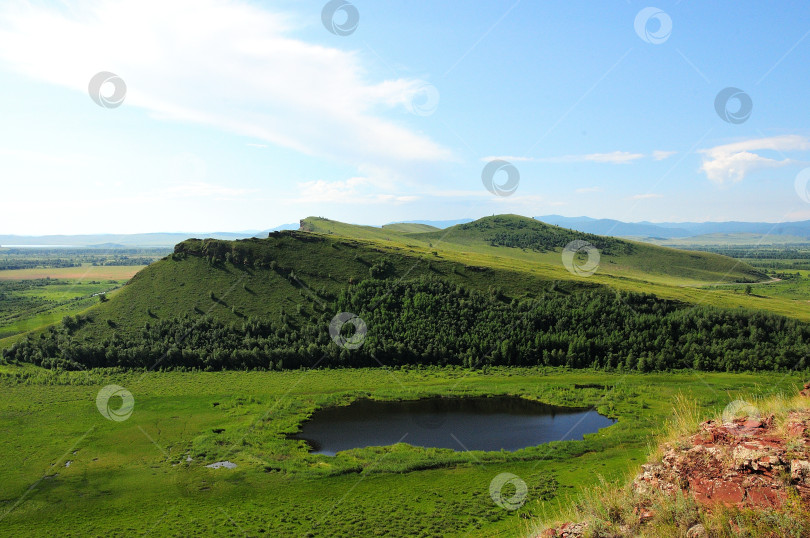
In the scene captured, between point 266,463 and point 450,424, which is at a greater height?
point 450,424

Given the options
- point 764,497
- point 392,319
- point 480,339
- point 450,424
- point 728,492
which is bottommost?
point 450,424

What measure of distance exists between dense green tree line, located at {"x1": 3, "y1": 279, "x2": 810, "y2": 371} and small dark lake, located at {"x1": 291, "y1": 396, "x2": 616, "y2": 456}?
22.1 metres

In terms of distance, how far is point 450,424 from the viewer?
6103cm

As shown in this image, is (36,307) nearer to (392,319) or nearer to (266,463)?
(392,319)

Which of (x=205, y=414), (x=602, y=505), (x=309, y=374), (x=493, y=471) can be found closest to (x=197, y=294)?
(x=309, y=374)

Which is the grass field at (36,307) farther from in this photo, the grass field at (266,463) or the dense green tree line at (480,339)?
the grass field at (266,463)

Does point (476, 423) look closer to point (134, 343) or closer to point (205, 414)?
point (205, 414)

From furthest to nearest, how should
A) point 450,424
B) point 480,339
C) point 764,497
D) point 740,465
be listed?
1. point 480,339
2. point 450,424
3. point 740,465
4. point 764,497

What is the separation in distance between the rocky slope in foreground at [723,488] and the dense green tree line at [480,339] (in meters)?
78.8

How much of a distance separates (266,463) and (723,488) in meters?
48.3

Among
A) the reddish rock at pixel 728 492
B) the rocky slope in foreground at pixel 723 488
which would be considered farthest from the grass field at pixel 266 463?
the reddish rock at pixel 728 492

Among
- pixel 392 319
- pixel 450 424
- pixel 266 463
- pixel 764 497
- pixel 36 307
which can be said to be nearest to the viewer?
pixel 764 497

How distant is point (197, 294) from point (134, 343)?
1890 cm

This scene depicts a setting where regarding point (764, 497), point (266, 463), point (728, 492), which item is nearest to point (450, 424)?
point (266, 463)
